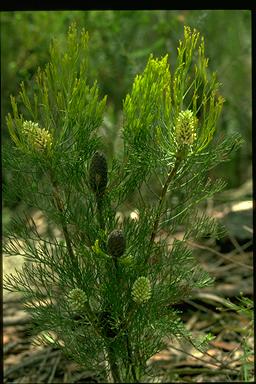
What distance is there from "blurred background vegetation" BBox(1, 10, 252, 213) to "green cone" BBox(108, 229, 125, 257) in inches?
48.0

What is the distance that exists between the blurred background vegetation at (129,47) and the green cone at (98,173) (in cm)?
117

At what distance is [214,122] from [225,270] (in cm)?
117

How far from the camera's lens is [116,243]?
1.02 metres

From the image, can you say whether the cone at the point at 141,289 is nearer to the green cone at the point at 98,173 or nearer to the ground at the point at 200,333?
the green cone at the point at 98,173

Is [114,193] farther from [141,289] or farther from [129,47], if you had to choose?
[129,47]

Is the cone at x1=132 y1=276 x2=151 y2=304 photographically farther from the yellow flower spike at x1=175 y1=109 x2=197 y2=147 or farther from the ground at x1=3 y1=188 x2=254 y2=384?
the ground at x1=3 y1=188 x2=254 y2=384

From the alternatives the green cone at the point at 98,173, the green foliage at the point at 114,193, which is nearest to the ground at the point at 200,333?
the green foliage at the point at 114,193

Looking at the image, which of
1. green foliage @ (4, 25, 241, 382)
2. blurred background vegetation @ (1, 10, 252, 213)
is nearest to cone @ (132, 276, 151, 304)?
green foliage @ (4, 25, 241, 382)

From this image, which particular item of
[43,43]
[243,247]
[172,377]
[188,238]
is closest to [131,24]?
[43,43]

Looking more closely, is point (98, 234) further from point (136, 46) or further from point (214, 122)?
point (136, 46)

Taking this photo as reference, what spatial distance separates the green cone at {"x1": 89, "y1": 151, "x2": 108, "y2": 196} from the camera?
1032 millimetres

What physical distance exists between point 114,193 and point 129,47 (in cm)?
129

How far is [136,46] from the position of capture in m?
2.73

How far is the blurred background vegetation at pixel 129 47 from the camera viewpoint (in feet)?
7.67
